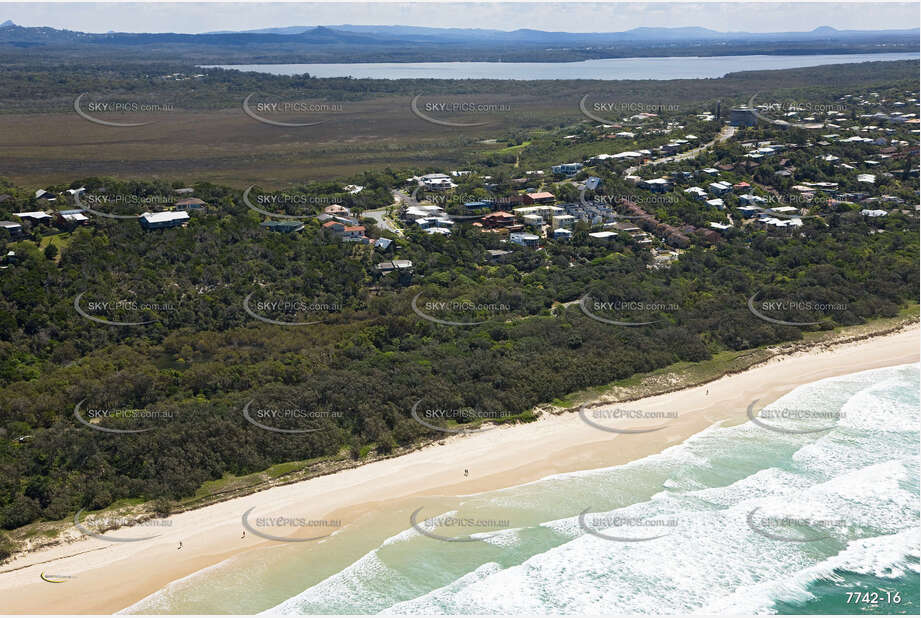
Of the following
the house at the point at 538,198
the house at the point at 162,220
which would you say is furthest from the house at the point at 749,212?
the house at the point at 162,220

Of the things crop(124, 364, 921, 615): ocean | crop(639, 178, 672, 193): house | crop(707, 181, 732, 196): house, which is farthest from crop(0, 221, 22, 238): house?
crop(707, 181, 732, 196): house

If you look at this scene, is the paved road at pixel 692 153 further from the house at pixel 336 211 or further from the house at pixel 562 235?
the house at pixel 336 211

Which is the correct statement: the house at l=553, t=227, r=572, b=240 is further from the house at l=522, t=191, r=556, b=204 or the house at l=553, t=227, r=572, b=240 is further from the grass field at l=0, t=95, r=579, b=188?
the grass field at l=0, t=95, r=579, b=188

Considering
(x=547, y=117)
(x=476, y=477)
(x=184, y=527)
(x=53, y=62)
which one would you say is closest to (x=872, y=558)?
(x=476, y=477)

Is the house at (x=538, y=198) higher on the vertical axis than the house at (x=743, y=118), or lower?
lower

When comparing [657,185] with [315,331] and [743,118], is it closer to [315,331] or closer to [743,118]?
[743,118]
